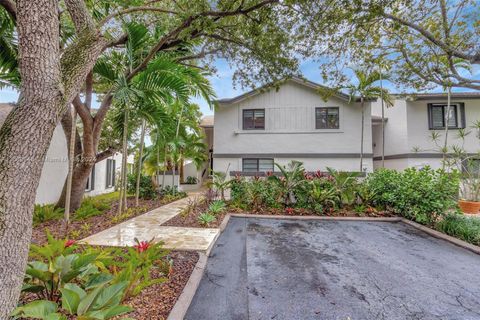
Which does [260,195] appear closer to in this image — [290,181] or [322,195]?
[290,181]

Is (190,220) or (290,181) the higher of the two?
(290,181)

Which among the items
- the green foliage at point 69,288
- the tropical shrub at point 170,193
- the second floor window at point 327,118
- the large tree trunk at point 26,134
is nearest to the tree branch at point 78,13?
the large tree trunk at point 26,134

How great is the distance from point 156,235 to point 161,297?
2898 millimetres

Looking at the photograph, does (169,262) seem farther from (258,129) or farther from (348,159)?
(348,159)

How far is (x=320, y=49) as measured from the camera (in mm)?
6590

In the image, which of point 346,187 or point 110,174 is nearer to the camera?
point 346,187

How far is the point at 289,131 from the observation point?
1266 cm

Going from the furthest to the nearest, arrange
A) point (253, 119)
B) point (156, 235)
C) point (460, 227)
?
point (253, 119)
point (460, 227)
point (156, 235)

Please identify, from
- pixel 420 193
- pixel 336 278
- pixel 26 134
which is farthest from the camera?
pixel 420 193

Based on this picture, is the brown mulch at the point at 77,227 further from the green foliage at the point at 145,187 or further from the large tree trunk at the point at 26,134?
the green foliage at the point at 145,187

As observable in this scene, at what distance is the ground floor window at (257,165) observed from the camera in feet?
41.8

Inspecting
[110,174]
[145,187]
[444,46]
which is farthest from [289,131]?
[110,174]

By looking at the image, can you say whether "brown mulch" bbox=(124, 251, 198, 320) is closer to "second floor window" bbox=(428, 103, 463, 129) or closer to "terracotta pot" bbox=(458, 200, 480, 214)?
"terracotta pot" bbox=(458, 200, 480, 214)

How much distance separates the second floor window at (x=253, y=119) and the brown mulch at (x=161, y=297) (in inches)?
394
